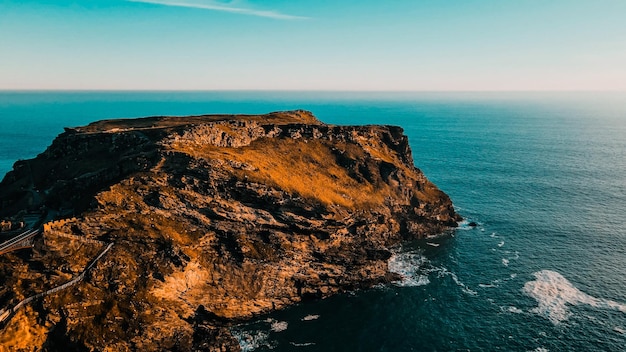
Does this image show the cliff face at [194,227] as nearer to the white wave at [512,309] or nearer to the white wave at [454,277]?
the white wave at [454,277]

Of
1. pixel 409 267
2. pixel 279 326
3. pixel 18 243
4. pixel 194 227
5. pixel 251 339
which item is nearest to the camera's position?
pixel 18 243

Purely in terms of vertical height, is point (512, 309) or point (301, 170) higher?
point (301, 170)

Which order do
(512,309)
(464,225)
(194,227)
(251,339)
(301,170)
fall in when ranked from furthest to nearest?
(464,225), (301,170), (512,309), (194,227), (251,339)

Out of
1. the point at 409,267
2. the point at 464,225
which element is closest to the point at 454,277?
the point at 409,267

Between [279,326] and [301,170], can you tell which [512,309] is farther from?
[301,170]

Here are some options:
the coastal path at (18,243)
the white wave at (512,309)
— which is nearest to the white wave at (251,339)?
the coastal path at (18,243)

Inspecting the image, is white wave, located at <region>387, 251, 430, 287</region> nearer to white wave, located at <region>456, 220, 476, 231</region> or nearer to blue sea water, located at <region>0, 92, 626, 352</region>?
blue sea water, located at <region>0, 92, 626, 352</region>
